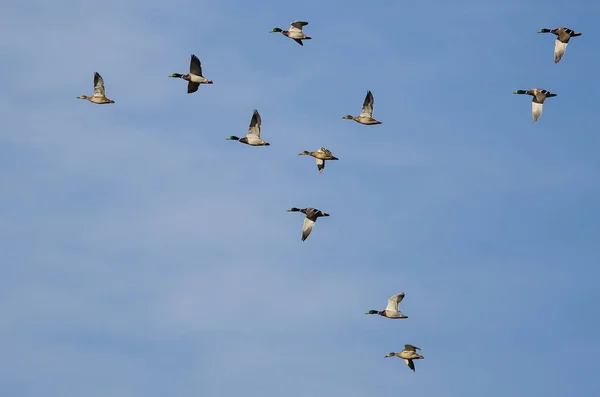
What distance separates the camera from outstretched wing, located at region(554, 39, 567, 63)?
89.6m

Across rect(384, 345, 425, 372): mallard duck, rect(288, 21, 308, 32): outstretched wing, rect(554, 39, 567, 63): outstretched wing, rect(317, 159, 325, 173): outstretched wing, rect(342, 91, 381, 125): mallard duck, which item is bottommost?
rect(384, 345, 425, 372): mallard duck

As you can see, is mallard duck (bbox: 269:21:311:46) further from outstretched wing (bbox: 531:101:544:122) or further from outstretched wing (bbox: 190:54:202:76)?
outstretched wing (bbox: 531:101:544:122)

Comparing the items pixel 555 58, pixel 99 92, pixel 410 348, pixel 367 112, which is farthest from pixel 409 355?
pixel 99 92

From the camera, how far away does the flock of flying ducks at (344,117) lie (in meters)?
87.7

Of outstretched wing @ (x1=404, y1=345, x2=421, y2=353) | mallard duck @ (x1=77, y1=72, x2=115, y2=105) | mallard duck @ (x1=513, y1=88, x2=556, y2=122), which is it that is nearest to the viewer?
outstretched wing @ (x1=404, y1=345, x2=421, y2=353)

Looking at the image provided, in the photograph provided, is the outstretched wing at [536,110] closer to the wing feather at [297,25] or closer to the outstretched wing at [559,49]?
the outstretched wing at [559,49]

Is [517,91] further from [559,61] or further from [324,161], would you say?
[324,161]

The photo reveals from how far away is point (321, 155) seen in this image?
91562mm

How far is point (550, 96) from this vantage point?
91500 millimetres

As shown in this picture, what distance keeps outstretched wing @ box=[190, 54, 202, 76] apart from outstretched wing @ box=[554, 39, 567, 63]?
82.2 ft

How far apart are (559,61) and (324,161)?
714 inches

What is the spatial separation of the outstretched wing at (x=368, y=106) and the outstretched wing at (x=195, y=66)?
1183cm

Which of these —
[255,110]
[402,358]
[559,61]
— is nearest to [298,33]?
[255,110]

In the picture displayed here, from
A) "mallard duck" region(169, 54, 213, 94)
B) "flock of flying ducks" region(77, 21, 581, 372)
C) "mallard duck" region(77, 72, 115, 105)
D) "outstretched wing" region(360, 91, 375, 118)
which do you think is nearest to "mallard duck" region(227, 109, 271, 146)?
"flock of flying ducks" region(77, 21, 581, 372)
